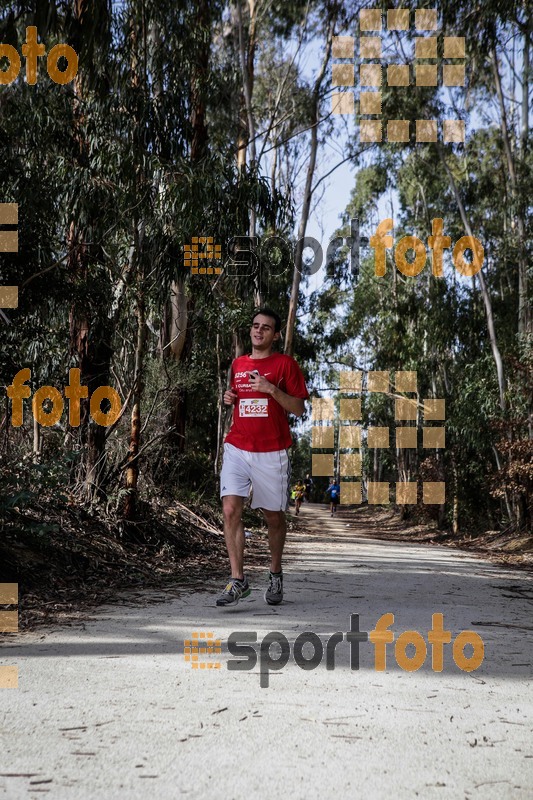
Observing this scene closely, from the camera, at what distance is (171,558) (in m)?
8.17

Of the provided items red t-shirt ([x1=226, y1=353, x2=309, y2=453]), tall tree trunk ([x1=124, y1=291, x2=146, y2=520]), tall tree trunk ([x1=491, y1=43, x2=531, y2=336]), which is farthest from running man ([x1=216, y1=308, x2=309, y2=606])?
tall tree trunk ([x1=491, y1=43, x2=531, y2=336])

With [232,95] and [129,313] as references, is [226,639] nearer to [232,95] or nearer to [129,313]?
[129,313]

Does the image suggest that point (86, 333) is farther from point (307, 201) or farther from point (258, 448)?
point (307, 201)

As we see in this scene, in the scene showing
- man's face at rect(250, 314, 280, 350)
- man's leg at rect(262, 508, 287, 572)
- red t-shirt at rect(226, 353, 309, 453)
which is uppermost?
man's face at rect(250, 314, 280, 350)

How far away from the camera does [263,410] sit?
5199mm

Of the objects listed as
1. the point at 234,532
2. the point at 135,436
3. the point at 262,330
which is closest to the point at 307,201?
the point at 135,436

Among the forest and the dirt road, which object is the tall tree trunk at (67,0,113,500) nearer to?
the forest

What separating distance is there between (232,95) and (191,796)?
14750 mm

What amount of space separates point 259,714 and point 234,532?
2369mm

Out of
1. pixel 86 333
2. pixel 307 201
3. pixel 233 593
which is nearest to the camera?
pixel 233 593

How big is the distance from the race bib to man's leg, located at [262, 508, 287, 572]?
0.63 metres

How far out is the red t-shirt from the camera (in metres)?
5.20

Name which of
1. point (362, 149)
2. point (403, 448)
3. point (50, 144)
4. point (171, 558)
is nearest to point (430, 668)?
point (171, 558)

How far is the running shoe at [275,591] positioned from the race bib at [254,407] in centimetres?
106
